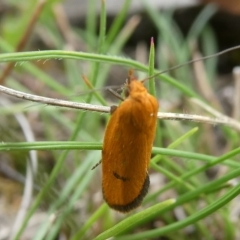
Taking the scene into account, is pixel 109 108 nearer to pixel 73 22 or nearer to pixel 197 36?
pixel 197 36

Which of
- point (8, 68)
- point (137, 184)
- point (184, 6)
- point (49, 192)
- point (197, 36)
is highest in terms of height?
point (184, 6)

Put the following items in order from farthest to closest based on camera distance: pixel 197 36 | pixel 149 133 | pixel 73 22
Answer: pixel 73 22 < pixel 197 36 < pixel 149 133

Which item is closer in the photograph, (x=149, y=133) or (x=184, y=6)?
(x=149, y=133)

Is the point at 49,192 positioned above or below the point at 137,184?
above

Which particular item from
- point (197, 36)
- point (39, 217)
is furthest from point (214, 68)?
point (39, 217)

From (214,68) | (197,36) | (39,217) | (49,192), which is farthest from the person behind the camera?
(197,36)

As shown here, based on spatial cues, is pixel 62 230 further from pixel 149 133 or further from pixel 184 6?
pixel 184 6
